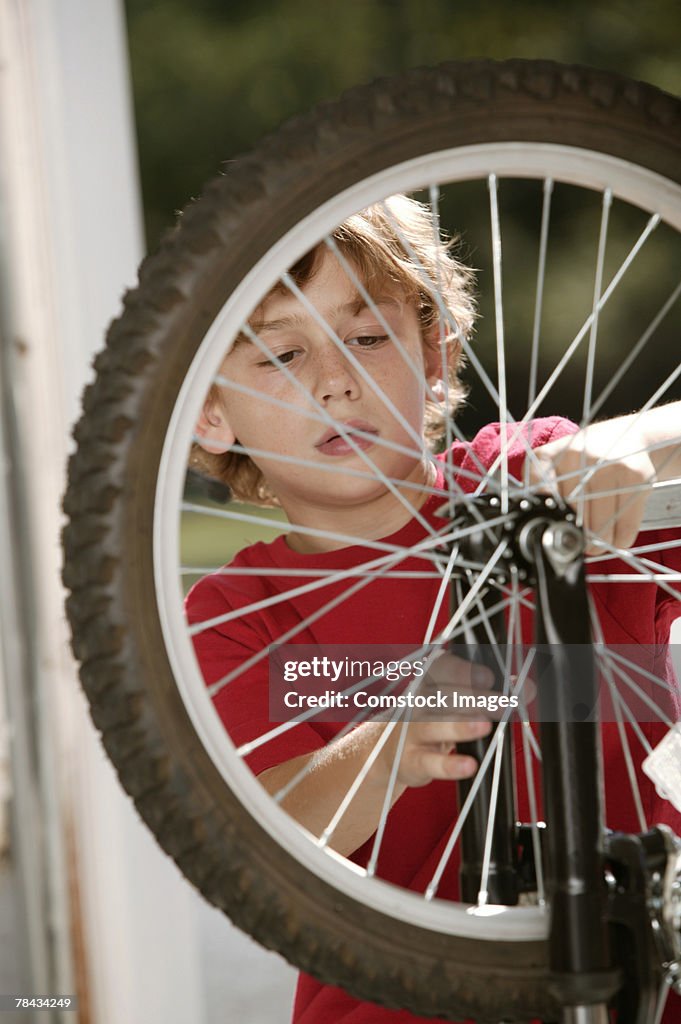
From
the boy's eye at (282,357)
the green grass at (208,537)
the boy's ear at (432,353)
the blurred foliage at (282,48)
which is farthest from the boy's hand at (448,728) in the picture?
the blurred foliage at (282,48)

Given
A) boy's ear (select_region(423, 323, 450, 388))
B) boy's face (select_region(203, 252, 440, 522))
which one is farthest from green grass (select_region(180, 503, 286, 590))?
boy's face (select_region(203, 252, 440, 522))

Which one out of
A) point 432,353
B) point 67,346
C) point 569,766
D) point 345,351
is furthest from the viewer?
point 67,346

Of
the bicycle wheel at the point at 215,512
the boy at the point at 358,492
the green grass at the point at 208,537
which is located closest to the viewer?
the bicycle wheel at the point at 215,512

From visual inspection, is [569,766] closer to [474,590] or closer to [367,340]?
[474,590]

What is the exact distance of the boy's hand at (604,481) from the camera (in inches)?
22.9

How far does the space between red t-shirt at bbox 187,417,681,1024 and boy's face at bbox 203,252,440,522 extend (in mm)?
59

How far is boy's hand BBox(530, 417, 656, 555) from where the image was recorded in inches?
22.9

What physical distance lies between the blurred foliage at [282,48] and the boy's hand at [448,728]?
5127mm

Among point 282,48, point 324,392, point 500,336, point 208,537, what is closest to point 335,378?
point 324,392

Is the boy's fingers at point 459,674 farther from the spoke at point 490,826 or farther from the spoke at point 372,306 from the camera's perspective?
the spoke at point 372,306

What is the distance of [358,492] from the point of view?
2.36 ft

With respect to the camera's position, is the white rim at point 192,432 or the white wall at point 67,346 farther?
the white wall at point 67,346

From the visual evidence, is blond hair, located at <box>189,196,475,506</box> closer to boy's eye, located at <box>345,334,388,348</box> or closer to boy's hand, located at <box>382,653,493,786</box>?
boy's eye, located at <box>345,334,388,348</box>

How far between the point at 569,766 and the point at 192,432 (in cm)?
24
